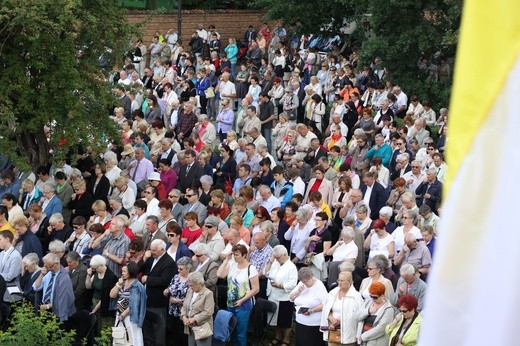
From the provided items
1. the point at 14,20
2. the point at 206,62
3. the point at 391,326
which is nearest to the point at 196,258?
the point at 391,326

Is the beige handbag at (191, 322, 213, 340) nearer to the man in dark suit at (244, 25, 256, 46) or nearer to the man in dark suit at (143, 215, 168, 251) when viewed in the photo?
the man in dark suit at (143, 215, 168, 251)

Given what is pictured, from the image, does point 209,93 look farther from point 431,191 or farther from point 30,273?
point 30,273

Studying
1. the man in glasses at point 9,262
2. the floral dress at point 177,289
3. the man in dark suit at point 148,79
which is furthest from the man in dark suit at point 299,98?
the floral dress at point 177,289

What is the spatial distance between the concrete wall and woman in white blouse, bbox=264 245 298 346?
2307 centimetres

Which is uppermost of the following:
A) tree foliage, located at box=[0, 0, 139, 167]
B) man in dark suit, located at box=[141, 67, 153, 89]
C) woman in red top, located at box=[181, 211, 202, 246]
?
tree foliage, located at box=[0, 0, 139, 167]

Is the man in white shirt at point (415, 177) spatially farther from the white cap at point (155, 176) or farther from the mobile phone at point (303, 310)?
the mobile phone at point (303, 310)

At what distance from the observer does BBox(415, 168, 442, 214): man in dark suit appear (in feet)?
51.3

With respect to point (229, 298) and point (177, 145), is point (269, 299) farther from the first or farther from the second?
point (177, 145)

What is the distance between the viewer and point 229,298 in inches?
488

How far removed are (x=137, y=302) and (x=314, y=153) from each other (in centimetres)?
779

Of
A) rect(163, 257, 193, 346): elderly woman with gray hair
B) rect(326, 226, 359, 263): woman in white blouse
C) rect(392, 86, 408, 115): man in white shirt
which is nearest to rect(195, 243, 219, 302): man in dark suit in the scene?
rect(163, 257, 193, 346): elderly woman with gray hair

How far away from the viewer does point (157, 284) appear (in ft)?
40.4

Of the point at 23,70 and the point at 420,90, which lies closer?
the point at 23,70

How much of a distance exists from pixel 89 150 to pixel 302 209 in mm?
5240
